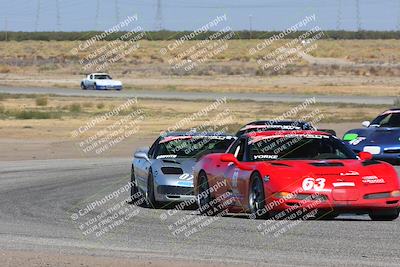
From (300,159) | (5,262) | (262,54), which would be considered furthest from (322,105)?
(262,54)

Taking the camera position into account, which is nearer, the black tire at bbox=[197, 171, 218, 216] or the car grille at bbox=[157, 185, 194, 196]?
the black tire at bbox=[197, 171, 218, 216]

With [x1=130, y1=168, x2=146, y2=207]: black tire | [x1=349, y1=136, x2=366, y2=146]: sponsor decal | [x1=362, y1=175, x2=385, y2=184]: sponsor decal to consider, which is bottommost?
[x1=349, y1=136, x2=366, y2=146]: sponsor decal

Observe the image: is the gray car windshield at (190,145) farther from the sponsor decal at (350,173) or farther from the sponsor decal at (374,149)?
the sponsor decal at (374,149)

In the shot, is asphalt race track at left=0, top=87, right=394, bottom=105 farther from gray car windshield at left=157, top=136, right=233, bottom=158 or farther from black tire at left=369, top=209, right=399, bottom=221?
black tire at left=369, top=209, right=399, bottom=221

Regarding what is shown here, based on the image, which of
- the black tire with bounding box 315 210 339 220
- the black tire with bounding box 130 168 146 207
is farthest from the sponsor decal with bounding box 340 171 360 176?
the black tire with bounding box 130 168 146 207

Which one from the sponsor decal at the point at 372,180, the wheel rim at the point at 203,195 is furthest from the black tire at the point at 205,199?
the sponsor decal at the point at 372,180

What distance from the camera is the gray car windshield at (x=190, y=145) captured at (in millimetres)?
17797

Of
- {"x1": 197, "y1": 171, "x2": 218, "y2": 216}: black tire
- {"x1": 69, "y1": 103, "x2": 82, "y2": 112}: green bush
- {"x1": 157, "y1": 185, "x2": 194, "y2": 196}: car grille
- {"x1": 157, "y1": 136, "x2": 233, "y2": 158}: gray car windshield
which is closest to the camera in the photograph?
{"x1": 197, "y1": 171, "x2": 218, "y2": 216}: black tire

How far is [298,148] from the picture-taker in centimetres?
1516

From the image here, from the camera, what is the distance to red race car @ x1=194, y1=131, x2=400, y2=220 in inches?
540

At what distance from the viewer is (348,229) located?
1305 centimetres

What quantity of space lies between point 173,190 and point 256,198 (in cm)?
258

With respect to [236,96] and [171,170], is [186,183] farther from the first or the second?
[236,96]

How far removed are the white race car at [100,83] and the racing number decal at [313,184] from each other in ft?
192
